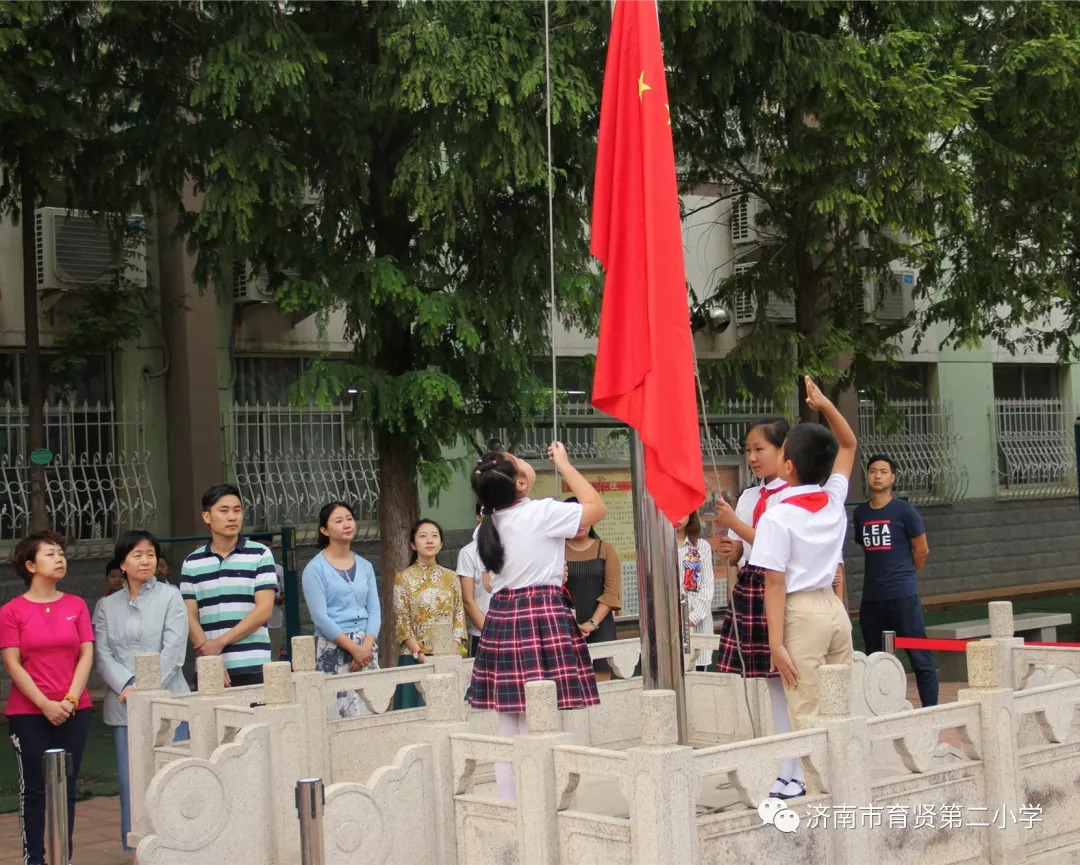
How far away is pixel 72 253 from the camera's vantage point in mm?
13219

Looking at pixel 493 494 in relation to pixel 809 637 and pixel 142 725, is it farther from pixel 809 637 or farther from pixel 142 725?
pixel 142 725

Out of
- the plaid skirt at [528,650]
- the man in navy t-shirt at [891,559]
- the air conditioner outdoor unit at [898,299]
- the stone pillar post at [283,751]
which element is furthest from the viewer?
the air conditioner outdoor unit at [898,299]

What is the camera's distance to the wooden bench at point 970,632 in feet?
38.6

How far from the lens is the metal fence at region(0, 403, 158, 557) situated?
505 inches

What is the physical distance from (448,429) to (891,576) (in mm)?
3301

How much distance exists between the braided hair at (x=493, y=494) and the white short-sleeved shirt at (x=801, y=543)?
1055mm

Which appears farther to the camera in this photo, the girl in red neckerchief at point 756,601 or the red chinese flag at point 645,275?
the girl in red neckerchief at point 756,601

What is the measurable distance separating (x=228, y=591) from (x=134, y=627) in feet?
1.67

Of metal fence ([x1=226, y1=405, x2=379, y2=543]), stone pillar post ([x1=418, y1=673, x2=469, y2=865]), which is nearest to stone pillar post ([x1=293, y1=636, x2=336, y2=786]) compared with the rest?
stone pillar post ([x1=418, y1=673, x2=469, y2=865])

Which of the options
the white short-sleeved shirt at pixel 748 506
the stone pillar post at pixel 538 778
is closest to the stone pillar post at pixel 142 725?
the stone pillar post at pixel 538 778

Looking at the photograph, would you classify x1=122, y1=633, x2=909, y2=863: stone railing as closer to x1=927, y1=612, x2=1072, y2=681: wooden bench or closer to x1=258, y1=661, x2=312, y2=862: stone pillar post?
x1=258, y1=661, x2=312, y2=862: stone pillar post

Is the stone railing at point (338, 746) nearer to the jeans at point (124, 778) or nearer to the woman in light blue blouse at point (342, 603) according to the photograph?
the jeans at point (124, 778)

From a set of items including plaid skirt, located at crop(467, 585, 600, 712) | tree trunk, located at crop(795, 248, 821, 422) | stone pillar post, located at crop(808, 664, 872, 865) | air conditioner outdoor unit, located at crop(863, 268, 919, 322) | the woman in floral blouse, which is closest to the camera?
stone pillar post, located at crop(808, 664, 872, 865)

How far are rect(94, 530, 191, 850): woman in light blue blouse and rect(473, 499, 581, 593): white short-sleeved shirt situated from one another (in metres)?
2.09
